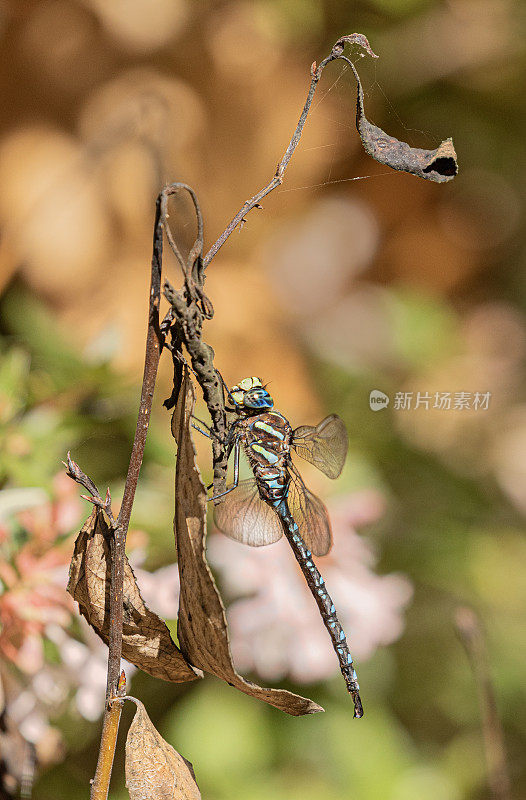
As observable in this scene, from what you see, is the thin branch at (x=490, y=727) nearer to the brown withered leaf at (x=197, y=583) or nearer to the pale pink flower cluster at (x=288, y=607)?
the pale pink flower cluster at (x=288, y=607)

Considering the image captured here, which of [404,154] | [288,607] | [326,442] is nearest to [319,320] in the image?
[288,607]

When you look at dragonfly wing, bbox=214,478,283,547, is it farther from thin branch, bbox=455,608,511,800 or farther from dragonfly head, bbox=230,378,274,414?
thin branch, bbox=455,608,511,800

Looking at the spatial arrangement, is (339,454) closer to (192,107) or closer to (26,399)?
(26,399)

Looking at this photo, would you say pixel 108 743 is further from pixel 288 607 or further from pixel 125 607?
pixel 288 607

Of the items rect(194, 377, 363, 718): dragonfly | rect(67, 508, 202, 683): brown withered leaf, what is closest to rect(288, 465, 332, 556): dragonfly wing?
rect(194, 377, 363, 718): dragonfly

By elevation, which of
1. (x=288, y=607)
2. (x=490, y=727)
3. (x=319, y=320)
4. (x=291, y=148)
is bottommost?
(x=490, y=727)

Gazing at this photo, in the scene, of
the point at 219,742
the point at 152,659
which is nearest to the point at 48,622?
the point at 152,659

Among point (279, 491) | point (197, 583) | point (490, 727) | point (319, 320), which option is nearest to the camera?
point (197, 583)
